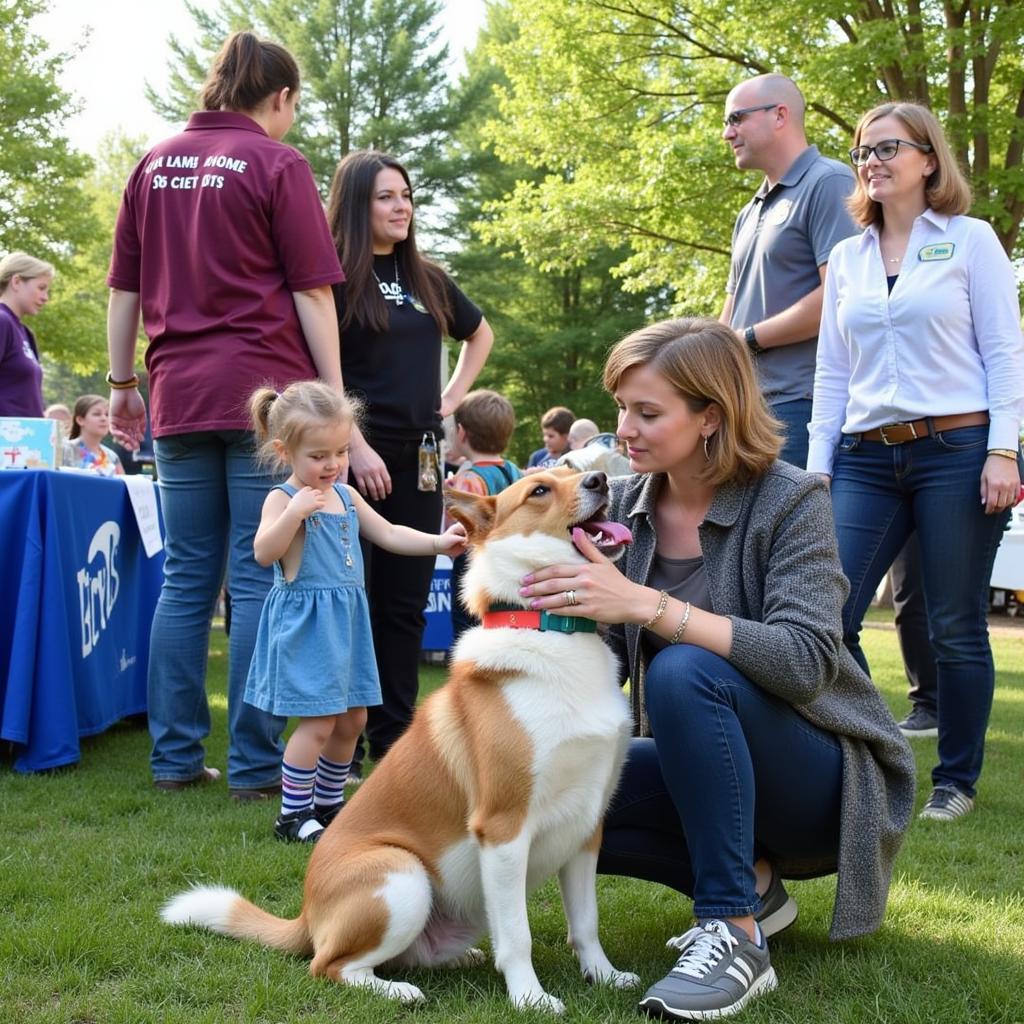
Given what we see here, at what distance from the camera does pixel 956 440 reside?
371 cm

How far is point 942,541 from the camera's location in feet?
12.2

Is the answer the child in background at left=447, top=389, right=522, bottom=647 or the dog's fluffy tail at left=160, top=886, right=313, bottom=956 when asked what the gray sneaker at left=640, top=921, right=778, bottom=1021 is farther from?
the child in background at left=447, top=389, right=522, bottom=647

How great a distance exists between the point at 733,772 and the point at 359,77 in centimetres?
2355

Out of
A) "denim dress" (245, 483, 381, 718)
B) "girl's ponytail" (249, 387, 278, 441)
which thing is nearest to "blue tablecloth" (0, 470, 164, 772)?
"denim dress" (245, 483, 381, 718)

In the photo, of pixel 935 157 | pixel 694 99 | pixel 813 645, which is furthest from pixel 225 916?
pixel 694 99

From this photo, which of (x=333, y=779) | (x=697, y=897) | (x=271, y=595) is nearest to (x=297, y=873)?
(x=333, y=779)

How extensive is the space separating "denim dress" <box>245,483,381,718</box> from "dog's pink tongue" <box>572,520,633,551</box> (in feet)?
4.62

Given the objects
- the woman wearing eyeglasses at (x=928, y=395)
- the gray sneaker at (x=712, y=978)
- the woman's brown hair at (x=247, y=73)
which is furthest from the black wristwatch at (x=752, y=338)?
the gray sneaker at (x=712, y=978)

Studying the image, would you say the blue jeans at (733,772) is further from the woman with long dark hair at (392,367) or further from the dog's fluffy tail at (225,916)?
the woman with long dark hair at (392,367)

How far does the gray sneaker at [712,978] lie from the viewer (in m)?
2.21

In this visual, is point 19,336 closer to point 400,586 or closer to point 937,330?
point 400,586

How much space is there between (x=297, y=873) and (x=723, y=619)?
1628 mm

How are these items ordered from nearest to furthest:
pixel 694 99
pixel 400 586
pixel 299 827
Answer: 1. pixel 299 827
2. pixel 400 586
3. pixel 694 99

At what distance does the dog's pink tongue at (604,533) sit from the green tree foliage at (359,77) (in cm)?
2182
